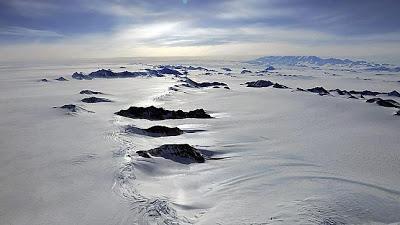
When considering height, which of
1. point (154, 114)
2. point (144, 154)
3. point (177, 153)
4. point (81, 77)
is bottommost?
point (81, 77)

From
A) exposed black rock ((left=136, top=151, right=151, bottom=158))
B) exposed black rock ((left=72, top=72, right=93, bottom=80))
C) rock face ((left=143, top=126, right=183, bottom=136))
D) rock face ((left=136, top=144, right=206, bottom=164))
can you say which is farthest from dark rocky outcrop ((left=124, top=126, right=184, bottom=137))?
exposed black rock ((left=72, top=72, right=93, bottom=80))

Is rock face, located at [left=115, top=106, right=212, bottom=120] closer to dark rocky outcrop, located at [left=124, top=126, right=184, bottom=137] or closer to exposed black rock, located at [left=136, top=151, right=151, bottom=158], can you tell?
dark rocky outcrop, located at [left=124, top=126, right=184, bottom=137]

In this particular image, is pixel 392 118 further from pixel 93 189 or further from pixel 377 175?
pixel 93 189

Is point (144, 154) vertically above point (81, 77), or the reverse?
point (144, 154)

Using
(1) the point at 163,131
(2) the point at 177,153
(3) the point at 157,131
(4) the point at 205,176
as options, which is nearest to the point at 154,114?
(3) the point at 157,131

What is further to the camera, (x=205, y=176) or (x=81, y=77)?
(x=81, y=77)

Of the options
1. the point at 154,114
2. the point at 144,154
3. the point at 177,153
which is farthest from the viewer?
the point at 154,114

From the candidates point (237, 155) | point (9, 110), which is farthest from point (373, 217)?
point (9, 110)

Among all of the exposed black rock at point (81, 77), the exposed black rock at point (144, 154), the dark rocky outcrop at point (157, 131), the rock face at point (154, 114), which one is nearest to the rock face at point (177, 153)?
the exposed black rock at point (144, 154)

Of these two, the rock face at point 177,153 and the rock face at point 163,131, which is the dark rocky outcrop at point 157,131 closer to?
the rock face at point 163,131

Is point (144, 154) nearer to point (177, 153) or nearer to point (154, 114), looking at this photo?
point (177, 153)
